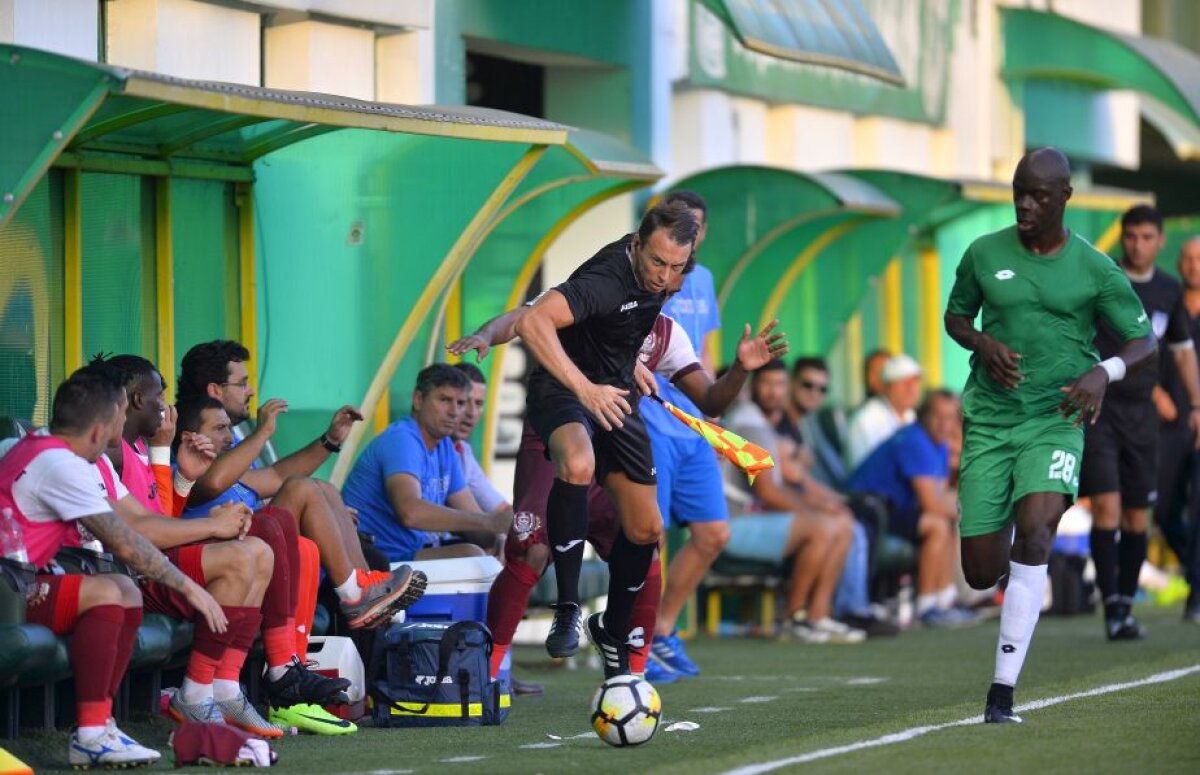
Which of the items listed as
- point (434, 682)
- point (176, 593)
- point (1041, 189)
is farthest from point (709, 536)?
point (176, 593)

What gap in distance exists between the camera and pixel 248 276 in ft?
37.2

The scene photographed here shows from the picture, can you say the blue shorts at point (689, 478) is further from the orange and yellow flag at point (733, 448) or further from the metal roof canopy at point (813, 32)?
the metal roof canopy at point (813, 32)

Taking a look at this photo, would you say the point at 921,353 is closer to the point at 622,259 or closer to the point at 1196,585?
the point at 1196,585

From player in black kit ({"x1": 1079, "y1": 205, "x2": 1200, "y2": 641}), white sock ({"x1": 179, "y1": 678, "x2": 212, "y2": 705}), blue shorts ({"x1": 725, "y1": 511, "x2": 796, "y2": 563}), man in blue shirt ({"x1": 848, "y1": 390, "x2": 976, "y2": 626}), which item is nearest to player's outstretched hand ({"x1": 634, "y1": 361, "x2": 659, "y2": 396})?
white sock ({"x1": 179, "y1": 678, "x2": 212, "y2": 705})

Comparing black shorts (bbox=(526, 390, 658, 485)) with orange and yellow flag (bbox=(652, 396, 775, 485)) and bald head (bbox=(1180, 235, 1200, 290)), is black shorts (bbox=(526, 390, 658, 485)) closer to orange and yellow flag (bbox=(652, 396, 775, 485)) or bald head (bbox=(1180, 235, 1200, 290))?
orange and yellow flag (bbox=(652, 396, 775, 485))

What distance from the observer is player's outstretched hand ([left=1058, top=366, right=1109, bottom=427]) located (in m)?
8.73

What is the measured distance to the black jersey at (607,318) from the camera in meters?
8.27

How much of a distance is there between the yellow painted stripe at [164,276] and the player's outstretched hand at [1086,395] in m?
4.04

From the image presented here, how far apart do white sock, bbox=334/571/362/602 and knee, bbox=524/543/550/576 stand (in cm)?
75

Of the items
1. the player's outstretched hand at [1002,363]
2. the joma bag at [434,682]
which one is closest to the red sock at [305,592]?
the joma bag at [434,682]

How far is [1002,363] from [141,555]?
3.20 meters

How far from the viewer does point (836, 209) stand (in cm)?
1514

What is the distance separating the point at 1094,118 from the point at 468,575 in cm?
1381

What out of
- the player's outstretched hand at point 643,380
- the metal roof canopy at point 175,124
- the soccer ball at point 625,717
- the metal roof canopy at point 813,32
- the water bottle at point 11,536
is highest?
the metal roof canopy at point 813,32
